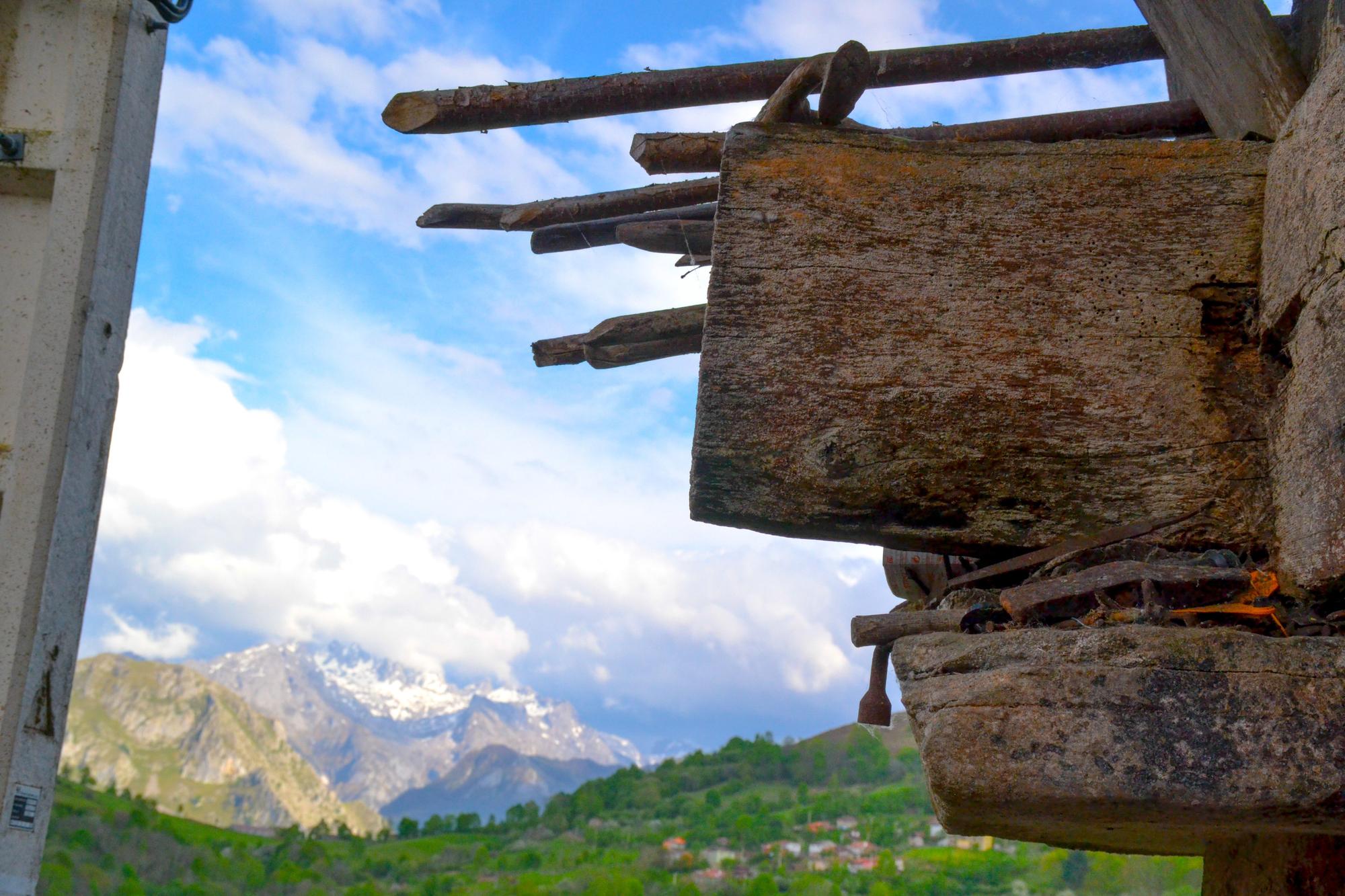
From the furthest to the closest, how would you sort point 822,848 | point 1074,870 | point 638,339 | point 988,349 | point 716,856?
point 822,848
point 716,856
point 1074,870
point 638,339
point 988,349

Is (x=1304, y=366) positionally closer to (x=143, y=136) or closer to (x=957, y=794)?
(x=957, y=794)

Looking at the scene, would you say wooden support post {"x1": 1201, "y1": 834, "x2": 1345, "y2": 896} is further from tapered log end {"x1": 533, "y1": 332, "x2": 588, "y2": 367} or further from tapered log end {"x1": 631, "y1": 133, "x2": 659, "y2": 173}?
tapered log end {"x1": 533, "y1": 332, "x2": 588, "y2": 367}

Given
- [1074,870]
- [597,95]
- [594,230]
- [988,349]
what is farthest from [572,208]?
[1074,870]

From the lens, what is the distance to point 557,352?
14.5 ft

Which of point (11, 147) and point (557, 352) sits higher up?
point (11, 147)

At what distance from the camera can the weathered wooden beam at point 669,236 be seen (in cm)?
423

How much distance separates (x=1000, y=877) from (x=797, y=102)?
36.6ft

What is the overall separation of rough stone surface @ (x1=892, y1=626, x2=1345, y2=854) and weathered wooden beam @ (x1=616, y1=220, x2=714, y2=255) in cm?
292

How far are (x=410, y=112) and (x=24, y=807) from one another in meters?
2.48

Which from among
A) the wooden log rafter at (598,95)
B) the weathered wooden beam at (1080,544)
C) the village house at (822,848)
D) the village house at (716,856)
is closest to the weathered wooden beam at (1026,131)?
the wooden log rafter at (598,95)

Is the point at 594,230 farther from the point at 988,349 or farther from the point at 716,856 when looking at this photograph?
the point at 716,856

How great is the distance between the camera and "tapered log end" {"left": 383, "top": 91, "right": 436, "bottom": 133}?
3.06 metres

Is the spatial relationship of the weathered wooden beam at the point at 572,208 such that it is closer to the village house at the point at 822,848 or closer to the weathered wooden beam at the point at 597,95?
the weathered wooden beam at the point at 597,95

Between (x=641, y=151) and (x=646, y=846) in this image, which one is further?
(x=646, y=846)
